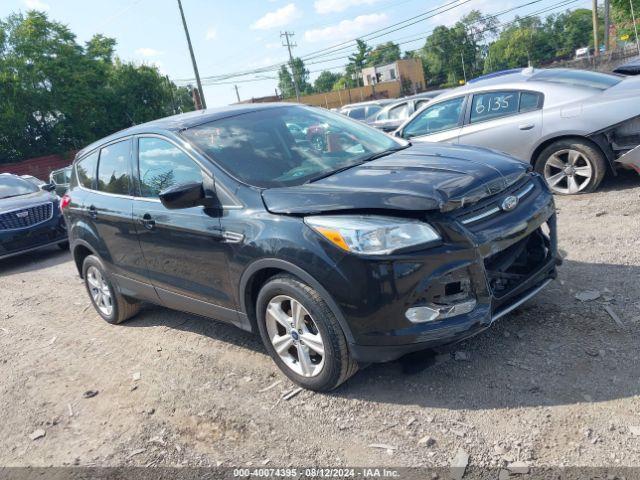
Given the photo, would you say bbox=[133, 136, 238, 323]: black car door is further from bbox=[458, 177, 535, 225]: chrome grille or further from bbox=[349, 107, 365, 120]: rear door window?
bbox=[349, 107, 365, 120]: rear door window

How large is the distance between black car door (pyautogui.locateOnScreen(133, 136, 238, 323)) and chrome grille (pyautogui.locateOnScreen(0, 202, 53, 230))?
19.3 ft

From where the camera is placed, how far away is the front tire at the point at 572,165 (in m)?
6.46

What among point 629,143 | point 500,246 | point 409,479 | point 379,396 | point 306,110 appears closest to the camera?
point 409,479

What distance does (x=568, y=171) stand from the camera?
673cm

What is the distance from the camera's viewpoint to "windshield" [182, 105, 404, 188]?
147 inches

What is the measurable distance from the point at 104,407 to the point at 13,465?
2.10ft

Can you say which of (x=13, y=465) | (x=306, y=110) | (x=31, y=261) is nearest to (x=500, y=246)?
(x=306, y=110)

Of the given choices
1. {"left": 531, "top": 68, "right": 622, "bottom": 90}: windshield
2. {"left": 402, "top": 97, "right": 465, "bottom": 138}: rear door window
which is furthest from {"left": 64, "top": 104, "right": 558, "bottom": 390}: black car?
{"left": 531, "top": 68, "right": 622, "bottom": 90}: windshield

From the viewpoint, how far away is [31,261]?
9922 mm

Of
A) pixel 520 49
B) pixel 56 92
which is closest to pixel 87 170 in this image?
pixel 56 92

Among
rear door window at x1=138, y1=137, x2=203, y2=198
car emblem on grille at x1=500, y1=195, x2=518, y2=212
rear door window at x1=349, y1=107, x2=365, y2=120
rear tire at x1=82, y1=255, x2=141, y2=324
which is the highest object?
rear door window at x1=138, y1=137, x2=203, y2=198

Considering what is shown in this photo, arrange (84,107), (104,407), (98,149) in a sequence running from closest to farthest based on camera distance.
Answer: (104,407)
(98,149)
(84,107)

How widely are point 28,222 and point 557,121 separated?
8.28 m

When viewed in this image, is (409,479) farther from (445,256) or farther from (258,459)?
(445,256)
